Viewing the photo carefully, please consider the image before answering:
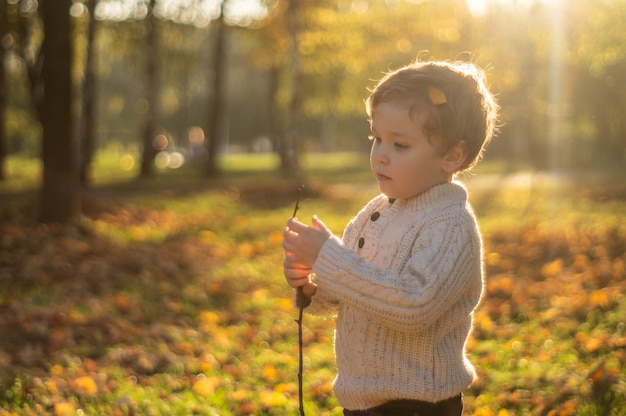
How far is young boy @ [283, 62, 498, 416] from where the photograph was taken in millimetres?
2342

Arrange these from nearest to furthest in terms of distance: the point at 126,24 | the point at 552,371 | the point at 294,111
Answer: the point at 552,371 < the point at 294,111 < the point at 126,24

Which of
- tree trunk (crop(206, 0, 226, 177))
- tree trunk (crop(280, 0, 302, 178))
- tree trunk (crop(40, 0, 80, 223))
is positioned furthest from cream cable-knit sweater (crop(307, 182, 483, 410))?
tree trunk (crop(206, 0, 226, 177))

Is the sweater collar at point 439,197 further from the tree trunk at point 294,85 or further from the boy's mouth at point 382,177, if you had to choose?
the tree trunk at point 294,85

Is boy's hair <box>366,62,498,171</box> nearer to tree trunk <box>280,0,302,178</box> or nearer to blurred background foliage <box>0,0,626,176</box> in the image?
blurred background foliage <box>0,0,626,176</box>

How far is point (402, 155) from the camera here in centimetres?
241

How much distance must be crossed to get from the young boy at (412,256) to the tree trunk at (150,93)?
20.6 m

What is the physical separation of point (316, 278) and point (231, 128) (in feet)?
254

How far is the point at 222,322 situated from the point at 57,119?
16.1ft

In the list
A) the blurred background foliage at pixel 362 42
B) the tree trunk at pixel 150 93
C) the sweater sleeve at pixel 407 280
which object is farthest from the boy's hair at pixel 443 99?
the tree trunk at pixel 150 93

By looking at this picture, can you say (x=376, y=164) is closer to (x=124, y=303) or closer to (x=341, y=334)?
(x=341, y=334)

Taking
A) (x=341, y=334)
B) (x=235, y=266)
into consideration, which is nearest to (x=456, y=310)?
(x=341, y=334)

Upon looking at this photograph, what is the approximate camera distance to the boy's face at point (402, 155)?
2381mm

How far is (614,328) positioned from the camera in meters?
6.21

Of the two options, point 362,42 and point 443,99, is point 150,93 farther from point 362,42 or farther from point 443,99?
point 443,99
